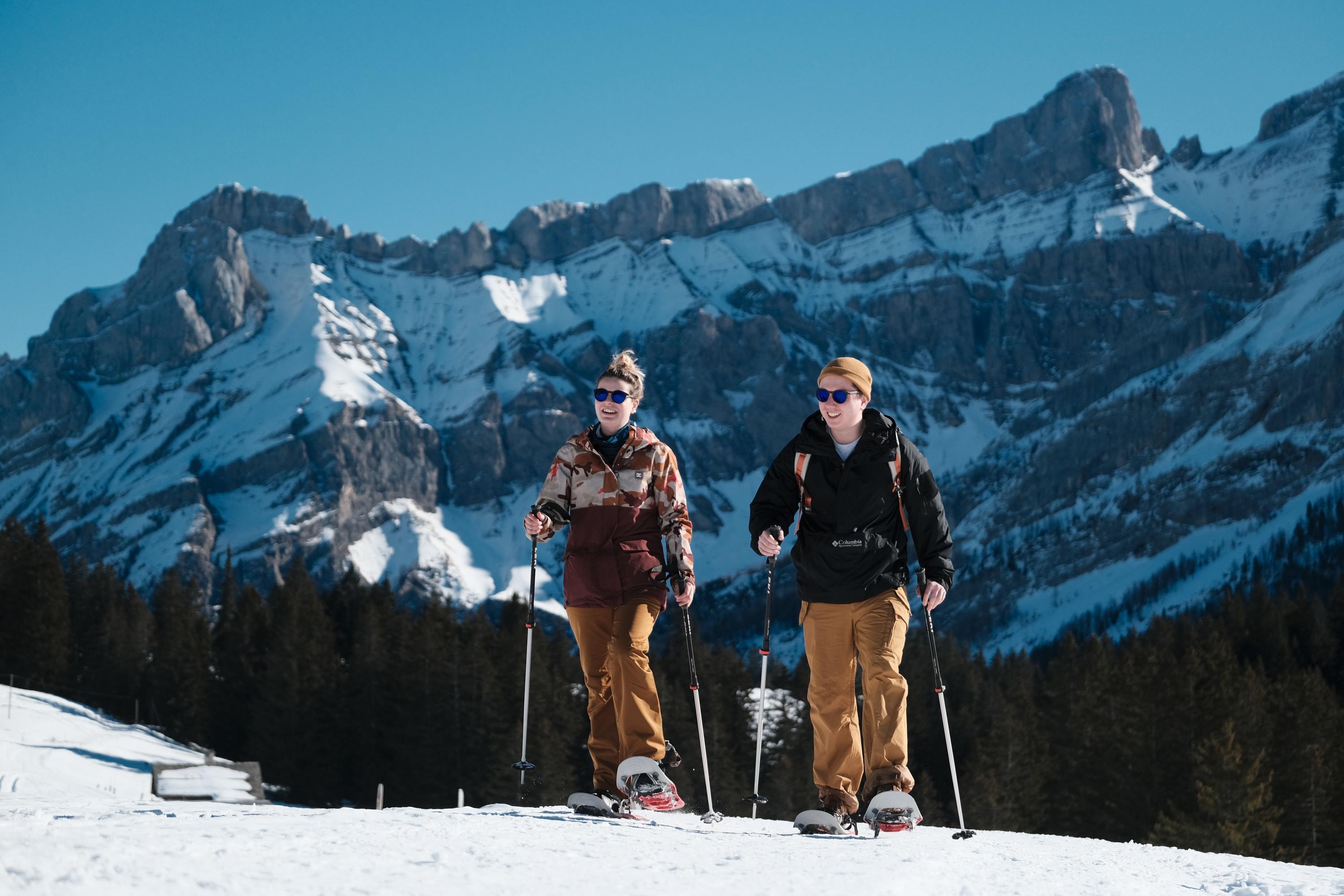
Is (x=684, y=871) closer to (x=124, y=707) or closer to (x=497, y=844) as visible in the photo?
(x=497, y=844)

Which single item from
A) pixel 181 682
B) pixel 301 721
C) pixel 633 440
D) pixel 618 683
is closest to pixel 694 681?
pixel 618 683

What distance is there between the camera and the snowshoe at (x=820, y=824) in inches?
305

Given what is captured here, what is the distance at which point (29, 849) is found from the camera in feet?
15.4

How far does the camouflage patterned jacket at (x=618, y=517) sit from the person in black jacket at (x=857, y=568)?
31.2 inches

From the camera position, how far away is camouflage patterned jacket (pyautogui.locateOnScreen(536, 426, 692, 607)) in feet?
28.0

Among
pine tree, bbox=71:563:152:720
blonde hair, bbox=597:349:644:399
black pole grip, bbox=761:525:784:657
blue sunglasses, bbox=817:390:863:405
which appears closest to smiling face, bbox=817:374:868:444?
blue sunglasses, bbox=817:390:863:405

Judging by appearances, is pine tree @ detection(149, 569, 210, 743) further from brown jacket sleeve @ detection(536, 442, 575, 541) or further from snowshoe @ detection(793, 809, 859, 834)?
snowshoe @ detection(793, 809, 859, 834)

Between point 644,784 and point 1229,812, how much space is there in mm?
24337

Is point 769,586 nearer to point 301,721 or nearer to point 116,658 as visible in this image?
point 301,721

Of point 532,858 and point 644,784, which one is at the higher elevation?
point 644,784

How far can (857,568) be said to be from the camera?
8.04 metres

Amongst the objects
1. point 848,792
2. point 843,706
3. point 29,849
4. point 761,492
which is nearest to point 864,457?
point 761,492

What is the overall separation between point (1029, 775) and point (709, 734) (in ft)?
35.9

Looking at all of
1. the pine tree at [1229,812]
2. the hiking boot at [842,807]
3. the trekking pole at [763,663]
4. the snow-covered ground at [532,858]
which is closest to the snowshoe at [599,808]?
the snow-covered ground at [532,858]
